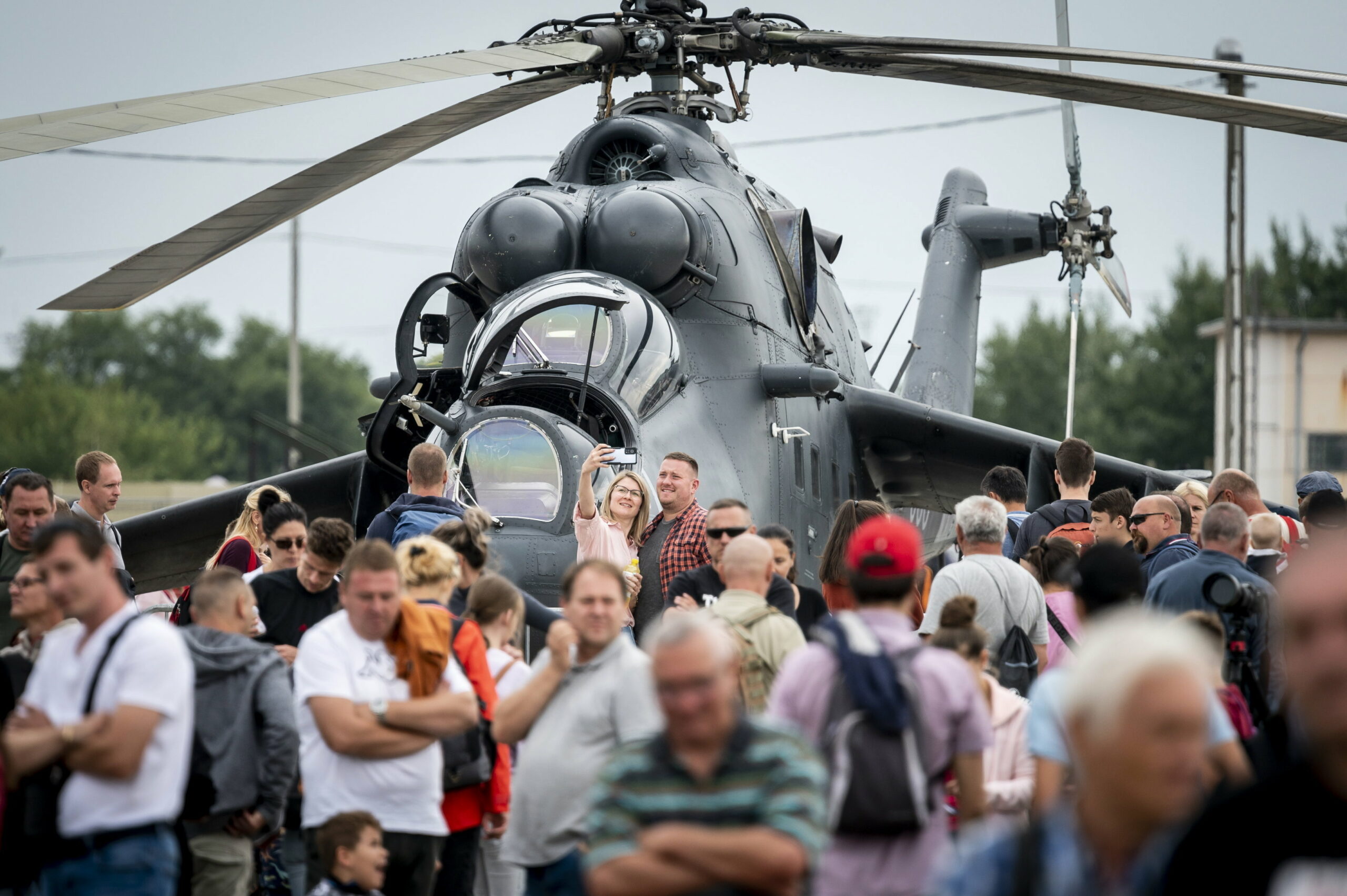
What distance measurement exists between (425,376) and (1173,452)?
6160cm

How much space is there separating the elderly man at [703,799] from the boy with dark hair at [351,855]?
163 cm

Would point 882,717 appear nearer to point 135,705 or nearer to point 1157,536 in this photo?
point 135,705

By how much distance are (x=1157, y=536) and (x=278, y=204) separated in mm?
4828

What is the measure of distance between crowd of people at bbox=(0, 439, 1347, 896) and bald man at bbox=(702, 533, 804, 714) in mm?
12

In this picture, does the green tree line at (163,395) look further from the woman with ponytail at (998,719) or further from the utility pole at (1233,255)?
the woman with ponytail at (998,719)

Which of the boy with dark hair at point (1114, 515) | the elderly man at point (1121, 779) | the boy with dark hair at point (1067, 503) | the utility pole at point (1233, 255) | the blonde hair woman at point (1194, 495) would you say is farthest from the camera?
the utility pole at point (1233, 255)

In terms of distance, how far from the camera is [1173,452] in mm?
66375

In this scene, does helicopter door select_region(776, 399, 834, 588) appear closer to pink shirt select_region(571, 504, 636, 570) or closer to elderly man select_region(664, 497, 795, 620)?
pink shirt select_region(571, 504, 636, 570)

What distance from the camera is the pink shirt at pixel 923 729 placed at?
3.85 metres

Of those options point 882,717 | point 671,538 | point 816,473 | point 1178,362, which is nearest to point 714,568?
point 671,538

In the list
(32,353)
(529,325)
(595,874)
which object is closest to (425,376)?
(529,325)

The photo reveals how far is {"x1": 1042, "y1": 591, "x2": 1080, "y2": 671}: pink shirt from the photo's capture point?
266 inches

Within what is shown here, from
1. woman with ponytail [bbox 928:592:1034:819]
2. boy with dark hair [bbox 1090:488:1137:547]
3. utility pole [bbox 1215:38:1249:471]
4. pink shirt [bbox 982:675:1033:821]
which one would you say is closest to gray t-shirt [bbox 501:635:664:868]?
woman with ponytail [bbox 928:592:1034:819]

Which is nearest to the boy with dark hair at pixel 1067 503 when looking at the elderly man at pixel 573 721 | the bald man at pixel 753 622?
the bald man at pixel 753 622
